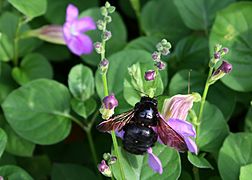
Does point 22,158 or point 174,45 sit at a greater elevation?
point 174,45

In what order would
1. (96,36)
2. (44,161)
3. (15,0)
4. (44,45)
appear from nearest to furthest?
(15,0)
(44,161)
(96,36)
(44,45)

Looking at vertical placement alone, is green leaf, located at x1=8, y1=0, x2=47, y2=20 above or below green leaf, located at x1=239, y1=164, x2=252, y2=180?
above

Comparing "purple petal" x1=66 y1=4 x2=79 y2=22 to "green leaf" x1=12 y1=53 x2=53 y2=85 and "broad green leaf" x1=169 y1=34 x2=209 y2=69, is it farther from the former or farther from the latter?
"broad green leaf" x1=169 y1=34 x2=209 y2=69

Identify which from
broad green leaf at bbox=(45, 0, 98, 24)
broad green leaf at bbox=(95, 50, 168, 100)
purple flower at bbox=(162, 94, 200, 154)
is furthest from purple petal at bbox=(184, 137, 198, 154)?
broad green leaf at bbox=(45, 0, 98, 24)

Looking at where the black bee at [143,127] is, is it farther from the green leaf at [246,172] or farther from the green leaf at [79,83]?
the green leaf at [79,83]

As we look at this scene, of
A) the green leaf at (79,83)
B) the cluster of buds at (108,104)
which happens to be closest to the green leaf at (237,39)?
the green leaf at (79,83)

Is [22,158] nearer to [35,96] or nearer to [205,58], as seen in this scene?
[35,96]

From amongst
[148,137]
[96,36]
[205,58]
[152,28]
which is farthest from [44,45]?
[148,137]

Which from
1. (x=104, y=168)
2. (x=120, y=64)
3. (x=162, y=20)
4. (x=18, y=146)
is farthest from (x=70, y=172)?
(x=162, y=20)
